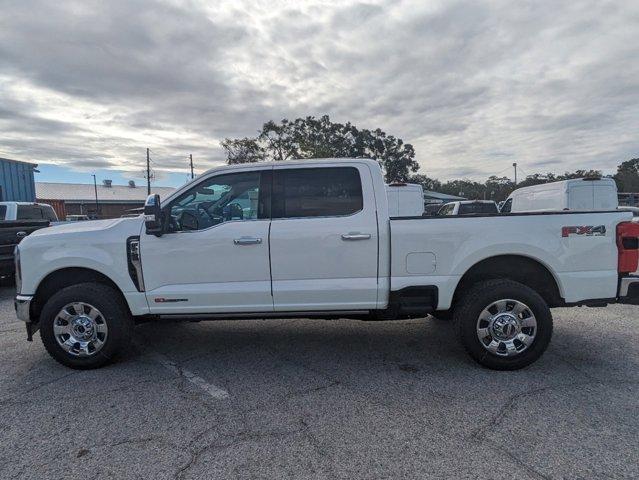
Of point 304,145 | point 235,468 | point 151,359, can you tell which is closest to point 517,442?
point 235,468

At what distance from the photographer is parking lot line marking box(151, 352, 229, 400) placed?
11.6 ft

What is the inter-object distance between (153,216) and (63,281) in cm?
135

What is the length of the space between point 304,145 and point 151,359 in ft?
114

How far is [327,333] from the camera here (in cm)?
517

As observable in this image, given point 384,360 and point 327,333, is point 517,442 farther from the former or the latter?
point 327,333

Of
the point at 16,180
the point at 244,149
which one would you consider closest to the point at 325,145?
the point at 244,149

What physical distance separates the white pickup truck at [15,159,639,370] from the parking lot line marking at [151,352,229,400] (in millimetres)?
465

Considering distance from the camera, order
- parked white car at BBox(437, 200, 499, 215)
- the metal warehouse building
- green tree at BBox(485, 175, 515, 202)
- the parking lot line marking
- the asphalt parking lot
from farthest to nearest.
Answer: green tree at BBox(485, 175, 515, 202), the metal warehouse building, parked white car at BBox(437, 200, 499, 215), the parking lot line marking, the asphalt parking lot

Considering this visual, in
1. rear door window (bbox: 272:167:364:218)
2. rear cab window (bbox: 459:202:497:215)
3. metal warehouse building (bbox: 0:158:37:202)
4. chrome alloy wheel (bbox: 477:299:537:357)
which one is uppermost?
metal warehouse building (bbox: 0:158:37:202)

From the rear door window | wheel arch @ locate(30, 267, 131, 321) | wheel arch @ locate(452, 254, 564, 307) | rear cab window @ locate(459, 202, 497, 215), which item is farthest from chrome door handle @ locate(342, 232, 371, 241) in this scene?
rear cab window @ locate(459, 202, 497, 215)

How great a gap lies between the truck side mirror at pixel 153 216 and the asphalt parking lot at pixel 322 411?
1.38 m

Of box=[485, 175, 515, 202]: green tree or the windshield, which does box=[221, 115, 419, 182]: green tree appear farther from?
the windshield

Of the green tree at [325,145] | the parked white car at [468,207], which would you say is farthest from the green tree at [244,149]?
the parked white car at [468,207]

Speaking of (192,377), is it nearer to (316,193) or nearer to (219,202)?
(219,202)
